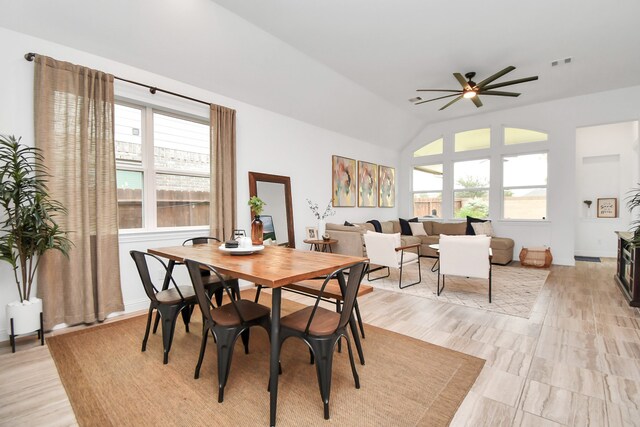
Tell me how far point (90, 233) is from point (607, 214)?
10.00 m

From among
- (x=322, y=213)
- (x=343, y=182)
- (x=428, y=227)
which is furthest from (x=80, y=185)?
(x=428, y=227)

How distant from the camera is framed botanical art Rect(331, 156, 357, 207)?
6102 millimetres

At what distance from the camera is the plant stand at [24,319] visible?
2344 mm

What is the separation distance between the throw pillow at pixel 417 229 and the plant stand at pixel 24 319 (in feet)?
22.6

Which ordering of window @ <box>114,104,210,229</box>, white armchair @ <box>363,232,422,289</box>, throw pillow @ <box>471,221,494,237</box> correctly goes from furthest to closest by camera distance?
throw pillow @ <box>471,221,494,237</box>
white armchair @ <box>363,232,422,289</box>
window @ <box>114,104,210,229</box>

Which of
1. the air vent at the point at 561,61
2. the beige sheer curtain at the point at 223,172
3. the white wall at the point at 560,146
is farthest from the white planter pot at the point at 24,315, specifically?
the white wall at the point at 560,146

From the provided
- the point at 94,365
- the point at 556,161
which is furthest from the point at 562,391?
the point at 556,161

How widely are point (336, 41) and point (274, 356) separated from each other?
383 centimetres

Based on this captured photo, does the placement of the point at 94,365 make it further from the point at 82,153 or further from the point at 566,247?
the point at 566,247

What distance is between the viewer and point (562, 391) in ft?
6.04

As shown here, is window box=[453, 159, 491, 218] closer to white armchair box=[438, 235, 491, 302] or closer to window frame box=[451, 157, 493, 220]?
window frame box=[451, 157, 493, 220]

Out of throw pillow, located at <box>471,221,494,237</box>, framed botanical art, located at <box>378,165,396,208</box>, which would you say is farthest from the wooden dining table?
throw pillow, located at <box>471,221,494,237</box>

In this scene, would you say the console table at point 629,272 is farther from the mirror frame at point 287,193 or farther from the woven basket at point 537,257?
the mirror frame at point 287,193

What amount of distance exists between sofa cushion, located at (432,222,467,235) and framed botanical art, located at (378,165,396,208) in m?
1.32
